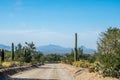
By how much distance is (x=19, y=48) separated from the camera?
107 m

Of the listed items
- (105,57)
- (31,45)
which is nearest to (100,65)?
(105,57)

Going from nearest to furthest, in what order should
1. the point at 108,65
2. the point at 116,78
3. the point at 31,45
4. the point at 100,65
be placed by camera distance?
the point at 116,78 < the point at 108,65 < the point at 100,65 < the point at 31,45

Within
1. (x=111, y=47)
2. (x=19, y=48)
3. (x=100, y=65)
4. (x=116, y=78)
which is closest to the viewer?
(x=116, y=78)

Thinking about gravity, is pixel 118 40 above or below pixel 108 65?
above

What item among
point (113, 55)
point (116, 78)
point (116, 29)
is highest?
point (116, 29)

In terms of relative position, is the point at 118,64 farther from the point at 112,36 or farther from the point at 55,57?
the point at 55,57

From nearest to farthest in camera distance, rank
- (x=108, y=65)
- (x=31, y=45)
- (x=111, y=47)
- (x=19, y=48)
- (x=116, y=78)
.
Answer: (x=116, y=78), (x=108, y=65), (x=111, y=47), (x=19, y=48), (x=31, y=45)

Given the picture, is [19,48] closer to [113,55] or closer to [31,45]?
[31,45]

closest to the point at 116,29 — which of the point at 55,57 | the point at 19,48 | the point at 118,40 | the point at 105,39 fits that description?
the point at 105,39

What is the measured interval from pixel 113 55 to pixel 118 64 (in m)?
1.53

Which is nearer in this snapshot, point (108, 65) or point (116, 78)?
point (116, 78)

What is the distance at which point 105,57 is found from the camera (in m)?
31.0

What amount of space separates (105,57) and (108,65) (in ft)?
3.19

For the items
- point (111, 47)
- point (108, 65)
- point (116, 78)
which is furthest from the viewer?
point (111, 47)
